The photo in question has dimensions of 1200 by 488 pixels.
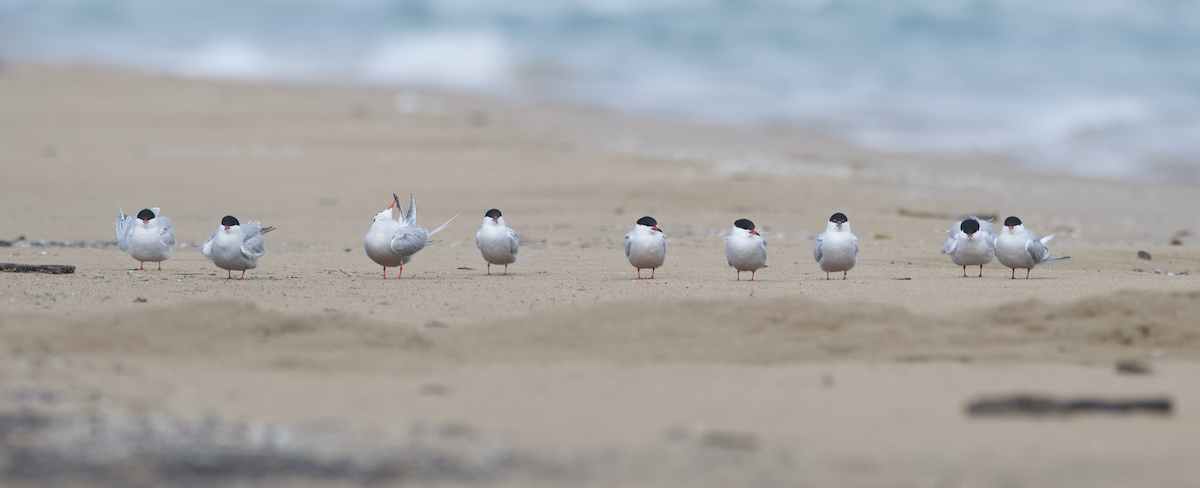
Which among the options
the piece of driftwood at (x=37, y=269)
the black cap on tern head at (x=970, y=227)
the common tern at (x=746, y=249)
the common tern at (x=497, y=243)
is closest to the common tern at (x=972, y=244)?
the black cap on tern head at (x=970, y=227)

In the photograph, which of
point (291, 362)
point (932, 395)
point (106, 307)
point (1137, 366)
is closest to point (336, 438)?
point (291, 362)

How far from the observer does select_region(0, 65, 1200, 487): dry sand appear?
342 centimetres

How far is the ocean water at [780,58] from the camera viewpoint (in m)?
20.0

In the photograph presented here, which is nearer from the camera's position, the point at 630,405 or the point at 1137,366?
the point at 630,405

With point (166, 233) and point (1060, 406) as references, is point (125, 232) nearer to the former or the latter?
point (166, 233)

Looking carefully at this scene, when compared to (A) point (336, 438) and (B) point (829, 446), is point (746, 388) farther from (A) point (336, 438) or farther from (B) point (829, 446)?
(A) point (336, 438)

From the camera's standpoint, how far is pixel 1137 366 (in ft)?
14.8

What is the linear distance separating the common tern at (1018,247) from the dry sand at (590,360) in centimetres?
30

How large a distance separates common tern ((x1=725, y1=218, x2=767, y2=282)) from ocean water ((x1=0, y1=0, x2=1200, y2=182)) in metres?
9.96

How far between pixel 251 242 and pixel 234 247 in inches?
4.5

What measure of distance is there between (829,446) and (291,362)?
224cm

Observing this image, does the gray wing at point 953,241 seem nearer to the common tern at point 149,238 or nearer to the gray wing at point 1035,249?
the gray wing at point 1035,249

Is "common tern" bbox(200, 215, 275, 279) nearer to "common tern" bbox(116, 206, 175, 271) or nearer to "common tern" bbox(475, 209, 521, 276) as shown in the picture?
"common tern" bbox(116, 206, 175, 271)

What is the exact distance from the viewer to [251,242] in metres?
7.16
